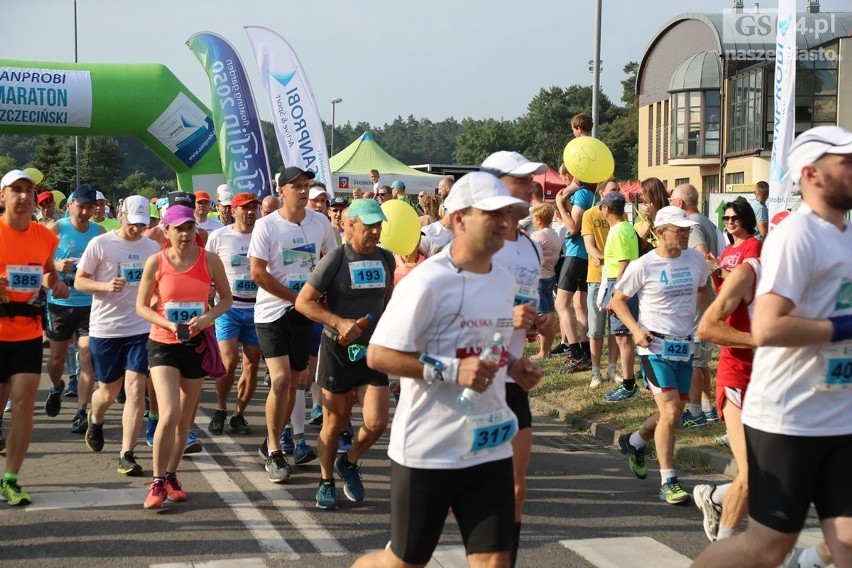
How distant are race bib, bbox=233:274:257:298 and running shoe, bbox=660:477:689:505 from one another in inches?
174

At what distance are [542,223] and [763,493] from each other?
26.8 feet

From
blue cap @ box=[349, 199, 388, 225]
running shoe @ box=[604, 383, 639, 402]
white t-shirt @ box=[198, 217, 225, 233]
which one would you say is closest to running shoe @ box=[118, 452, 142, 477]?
blue cap @ box=[349, 199, 388, 225]

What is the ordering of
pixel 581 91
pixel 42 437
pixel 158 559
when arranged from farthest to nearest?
pixel 581 91, pixel 42 437, pixel 158 559

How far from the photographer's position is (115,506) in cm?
714

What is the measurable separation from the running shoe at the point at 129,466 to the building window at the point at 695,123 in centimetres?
4456

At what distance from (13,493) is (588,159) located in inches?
250

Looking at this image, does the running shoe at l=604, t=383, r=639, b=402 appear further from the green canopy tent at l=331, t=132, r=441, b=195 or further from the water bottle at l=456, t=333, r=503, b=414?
the green canopy tent at l=331, t=132, r=441, b=195

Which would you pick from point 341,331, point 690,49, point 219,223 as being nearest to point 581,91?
point 690,49

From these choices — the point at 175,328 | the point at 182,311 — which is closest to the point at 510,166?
the point at 175,328

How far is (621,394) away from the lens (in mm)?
10961

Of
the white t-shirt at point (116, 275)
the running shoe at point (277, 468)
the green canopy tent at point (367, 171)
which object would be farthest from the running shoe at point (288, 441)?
the green canopy tent at point (367, 171)

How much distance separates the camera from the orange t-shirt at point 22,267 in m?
7.21

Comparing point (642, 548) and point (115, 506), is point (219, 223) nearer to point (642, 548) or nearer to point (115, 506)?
point (115, 506)

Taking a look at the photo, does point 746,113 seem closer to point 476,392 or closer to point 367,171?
point 367,171
